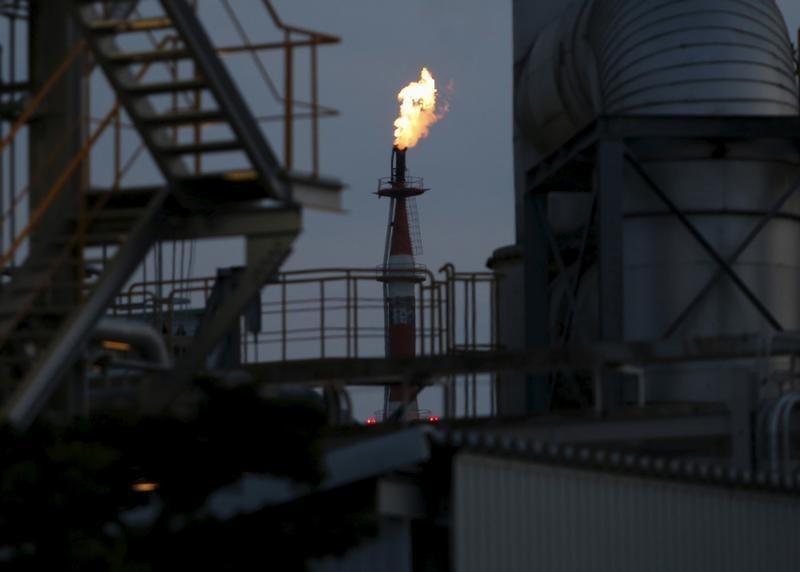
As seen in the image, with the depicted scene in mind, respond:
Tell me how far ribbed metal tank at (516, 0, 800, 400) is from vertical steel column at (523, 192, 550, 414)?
65.9 inches

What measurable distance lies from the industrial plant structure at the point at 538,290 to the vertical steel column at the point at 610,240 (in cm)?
3

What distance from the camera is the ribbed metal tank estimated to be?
2891 centimetres

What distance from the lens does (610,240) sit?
28234 millimetres

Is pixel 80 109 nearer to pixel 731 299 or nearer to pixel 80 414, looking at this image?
pixel 80 414

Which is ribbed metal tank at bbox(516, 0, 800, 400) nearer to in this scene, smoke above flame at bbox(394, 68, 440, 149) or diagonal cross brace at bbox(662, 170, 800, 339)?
diagonal cross brace at bbox(662, 170, 800, 339)

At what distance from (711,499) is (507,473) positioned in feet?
11.5

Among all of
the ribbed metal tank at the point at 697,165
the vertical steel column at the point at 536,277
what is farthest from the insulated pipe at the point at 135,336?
the vertical steel column at the point at 536,277

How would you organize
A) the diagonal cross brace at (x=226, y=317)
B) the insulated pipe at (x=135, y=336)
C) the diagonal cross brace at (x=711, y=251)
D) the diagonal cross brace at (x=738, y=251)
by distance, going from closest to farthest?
the diagonal cross brace at (x=226, y=317), the insulated pipe at (x=135, y=336), the diagonal cross brace at (x=738, y=251), the diagonal cross brace at (x=711, y=251)

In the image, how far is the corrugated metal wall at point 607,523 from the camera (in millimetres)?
16109

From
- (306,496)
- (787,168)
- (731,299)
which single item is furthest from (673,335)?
(306,496)

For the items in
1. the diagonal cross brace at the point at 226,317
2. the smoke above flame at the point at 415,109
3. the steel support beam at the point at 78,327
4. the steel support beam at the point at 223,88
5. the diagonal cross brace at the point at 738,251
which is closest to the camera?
the steel support beam at the point at 78,327

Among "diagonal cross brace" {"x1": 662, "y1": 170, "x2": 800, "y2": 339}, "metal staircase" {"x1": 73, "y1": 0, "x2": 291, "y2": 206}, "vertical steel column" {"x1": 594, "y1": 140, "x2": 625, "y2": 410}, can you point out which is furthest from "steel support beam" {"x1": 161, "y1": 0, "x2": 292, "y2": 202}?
"diagonal cross brace" {"x1": 662, "y1": 170, "x2": 800, "y2": 339}

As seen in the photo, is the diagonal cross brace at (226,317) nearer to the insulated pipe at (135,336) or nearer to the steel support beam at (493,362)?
the insulated pipe at (135,336)

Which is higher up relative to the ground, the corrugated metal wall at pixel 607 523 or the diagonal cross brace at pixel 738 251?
the diagonal cross brace at pixel 738 251
